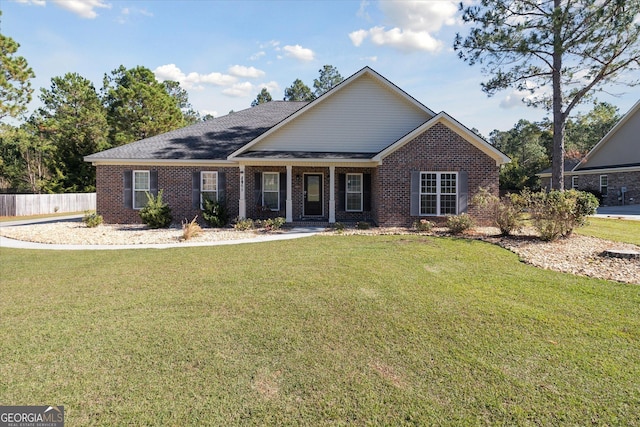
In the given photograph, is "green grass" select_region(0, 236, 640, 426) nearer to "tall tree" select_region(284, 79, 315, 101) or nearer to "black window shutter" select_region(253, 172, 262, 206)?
"black window shutter" select_region(253, 172, 262, 206)

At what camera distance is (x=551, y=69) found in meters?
14.7

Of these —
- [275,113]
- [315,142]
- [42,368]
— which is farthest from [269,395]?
[275,113]

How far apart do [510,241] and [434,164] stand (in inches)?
169

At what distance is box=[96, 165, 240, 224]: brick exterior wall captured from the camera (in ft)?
50.0

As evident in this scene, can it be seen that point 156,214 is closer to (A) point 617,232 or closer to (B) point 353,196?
(B) point 353,196

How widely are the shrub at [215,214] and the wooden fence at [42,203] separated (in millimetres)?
17911

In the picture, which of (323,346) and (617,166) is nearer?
(323,346)

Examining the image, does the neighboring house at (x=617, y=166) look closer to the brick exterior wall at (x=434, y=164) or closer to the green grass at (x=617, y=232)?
the green grass at (x=617, y=232)

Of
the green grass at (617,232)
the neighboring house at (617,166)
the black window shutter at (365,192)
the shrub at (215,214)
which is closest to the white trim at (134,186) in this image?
the shrub at (215,214)

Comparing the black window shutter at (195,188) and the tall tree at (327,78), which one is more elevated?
the tall tree at (327,78)

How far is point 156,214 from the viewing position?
13.7m

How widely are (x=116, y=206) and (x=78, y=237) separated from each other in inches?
136

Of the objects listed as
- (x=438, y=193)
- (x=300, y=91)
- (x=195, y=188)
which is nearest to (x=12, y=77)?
(x=195, y=188)

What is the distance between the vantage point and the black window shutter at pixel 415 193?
1352cm
